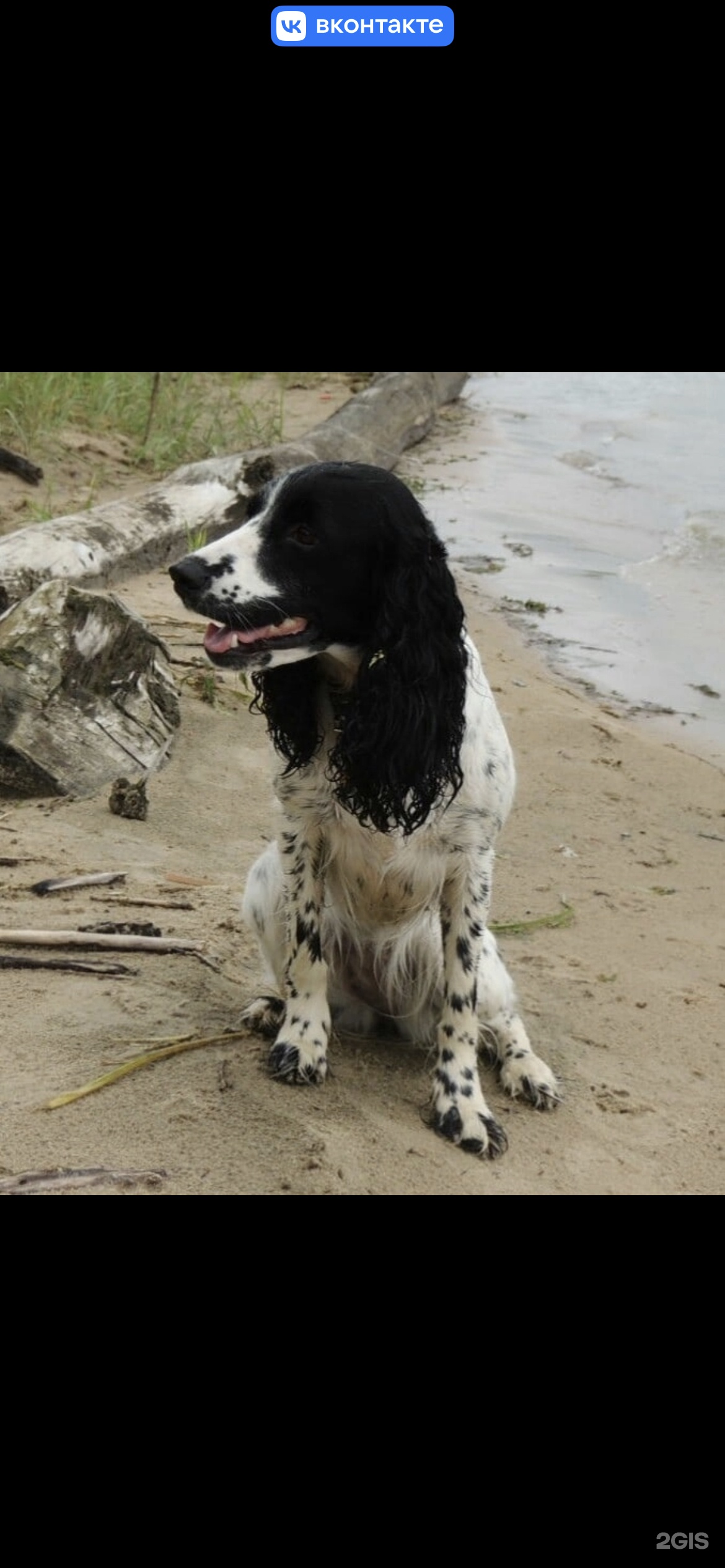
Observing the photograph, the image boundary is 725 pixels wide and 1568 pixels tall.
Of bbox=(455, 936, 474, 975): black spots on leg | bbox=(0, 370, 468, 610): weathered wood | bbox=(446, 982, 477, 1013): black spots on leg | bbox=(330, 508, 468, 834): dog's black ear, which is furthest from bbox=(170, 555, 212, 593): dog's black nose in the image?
bbox=(0, 370, 468, 610): weathered wood

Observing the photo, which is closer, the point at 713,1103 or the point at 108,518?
the point at 713,1103

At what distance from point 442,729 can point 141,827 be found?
1972 millimetres

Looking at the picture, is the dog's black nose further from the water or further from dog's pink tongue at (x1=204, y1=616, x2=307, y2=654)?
the water

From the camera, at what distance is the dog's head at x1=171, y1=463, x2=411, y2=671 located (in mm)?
3369

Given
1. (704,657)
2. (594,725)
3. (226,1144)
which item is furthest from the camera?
(704,657)

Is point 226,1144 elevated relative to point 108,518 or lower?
lower

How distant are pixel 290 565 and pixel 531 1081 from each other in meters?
1.56

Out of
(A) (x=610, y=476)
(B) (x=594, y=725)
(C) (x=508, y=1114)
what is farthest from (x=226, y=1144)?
(A) (x=610, y=476)

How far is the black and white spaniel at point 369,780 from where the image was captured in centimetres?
342

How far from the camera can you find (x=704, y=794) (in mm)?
6695

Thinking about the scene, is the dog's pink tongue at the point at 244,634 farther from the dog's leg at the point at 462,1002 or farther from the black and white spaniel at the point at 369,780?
the dog's leg at the point at 462,1002
